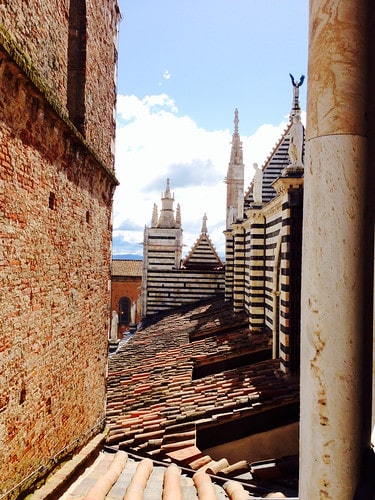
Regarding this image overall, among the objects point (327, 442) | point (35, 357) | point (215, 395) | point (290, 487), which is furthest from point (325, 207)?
point (215, 395)

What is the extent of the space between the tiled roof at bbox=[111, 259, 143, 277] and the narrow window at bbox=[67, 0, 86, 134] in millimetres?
33241

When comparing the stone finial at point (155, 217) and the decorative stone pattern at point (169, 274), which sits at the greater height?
the stone finial at point (155, 217)

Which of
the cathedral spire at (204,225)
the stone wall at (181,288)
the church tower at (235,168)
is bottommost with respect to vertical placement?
the stone wall at (181,288)

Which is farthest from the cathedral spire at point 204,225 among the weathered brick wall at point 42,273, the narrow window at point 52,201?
the narrow window at point 52,201

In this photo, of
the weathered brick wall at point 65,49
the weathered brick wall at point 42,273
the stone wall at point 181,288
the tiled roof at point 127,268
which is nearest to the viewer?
the weathered brick wall at point 42,273

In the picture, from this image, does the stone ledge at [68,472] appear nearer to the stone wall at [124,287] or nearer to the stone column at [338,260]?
the stone column at [338,260]

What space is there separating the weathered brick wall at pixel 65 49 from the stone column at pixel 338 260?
2.78m

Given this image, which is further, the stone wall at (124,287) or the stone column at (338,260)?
the stone wall at (124,287)

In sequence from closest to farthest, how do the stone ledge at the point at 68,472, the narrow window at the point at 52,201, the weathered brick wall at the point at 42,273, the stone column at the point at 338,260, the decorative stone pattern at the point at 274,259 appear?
the stone column at the point at 338,260, the weathered brick wall at the point at 42,273, the stone ledge at the point at 68,472, the narrow window at the point at 52,201, the decorative stone pattern at the point at 274,259

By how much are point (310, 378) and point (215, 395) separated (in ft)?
21.3

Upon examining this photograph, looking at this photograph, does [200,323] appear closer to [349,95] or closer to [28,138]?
[28,138]

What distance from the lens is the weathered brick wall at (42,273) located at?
14.1 ft

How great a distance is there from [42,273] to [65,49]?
9.98 ft

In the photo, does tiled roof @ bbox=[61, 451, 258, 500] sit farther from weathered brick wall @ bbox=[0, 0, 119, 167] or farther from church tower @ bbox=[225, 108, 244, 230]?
church tower @ bbox=[225, 108, 244, 230]
